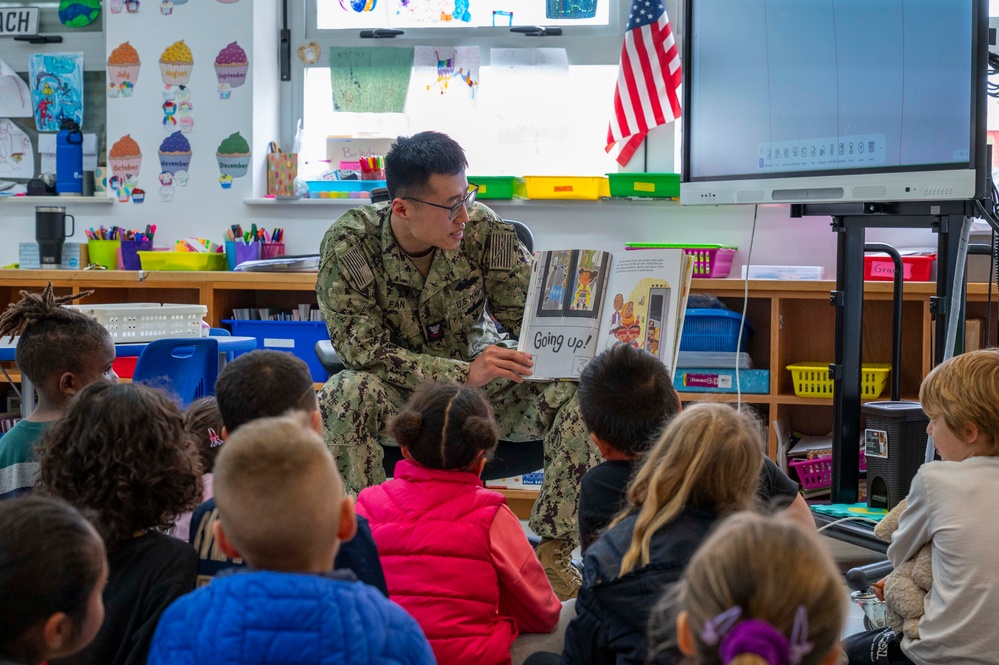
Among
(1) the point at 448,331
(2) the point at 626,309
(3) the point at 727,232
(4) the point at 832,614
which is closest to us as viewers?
(4) the point at 832,614

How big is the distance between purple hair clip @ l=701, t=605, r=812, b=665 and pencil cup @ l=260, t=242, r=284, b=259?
343 cm

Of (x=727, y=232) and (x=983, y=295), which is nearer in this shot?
(x=983, y=295)

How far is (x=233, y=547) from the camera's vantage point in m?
1.05

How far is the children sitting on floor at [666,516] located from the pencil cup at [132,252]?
3.18m

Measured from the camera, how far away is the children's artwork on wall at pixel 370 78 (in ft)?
14.0

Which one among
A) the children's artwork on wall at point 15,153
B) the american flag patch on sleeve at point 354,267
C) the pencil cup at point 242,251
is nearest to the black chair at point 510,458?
the american flag patch on sleeve at point 354,267

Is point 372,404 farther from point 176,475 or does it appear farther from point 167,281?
point 167,281

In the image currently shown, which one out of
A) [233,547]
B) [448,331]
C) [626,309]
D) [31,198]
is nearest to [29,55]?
[31,198]

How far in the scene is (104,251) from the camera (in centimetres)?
409

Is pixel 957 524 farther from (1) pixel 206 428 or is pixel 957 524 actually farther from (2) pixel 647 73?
(2) pixel 647 73

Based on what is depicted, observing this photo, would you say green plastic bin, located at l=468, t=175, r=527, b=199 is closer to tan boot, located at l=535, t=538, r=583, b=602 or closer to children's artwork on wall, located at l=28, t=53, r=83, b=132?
children's artwork on wall, located at l=28, t=53, r=83, b=132

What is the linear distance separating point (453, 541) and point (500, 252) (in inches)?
42.1

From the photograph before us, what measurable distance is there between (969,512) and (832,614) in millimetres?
808

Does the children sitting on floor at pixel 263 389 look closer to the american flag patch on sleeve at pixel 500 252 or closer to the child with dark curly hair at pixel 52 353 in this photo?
the child with dark curly hair at pixel 52 353
